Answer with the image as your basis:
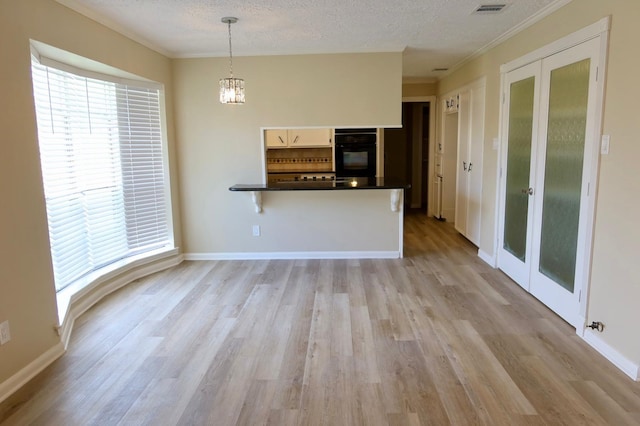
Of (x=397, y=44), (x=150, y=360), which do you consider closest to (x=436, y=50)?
(x=397, y=44)

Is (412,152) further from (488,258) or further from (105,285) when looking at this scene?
(105,285)

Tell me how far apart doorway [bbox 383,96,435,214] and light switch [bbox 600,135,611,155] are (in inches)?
214

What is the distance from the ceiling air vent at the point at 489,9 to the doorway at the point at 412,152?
472cm

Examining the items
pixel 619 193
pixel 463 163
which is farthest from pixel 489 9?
pixel 463 163

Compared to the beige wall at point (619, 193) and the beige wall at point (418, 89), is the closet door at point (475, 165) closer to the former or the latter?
the beige wall at point (418, 89)

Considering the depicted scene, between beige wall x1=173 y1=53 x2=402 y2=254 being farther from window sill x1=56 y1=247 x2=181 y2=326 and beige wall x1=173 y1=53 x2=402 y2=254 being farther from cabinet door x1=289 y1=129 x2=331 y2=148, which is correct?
cabinet door x1=289 y1=129 x2=331 y2=148

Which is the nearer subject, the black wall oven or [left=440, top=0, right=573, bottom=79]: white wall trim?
[left=440, top=0, right=573, bottom=79]: white wall trim

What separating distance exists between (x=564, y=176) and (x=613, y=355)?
1.31m

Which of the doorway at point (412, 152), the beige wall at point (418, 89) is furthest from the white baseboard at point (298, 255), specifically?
the beige wall at point (418, 89)

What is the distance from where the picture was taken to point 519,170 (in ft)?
12.8

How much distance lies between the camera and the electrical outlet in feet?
7.59

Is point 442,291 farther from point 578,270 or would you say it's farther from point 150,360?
point 150,360

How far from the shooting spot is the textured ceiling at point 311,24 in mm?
3137

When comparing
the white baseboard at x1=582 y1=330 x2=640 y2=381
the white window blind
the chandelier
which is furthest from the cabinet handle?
the white window blind
